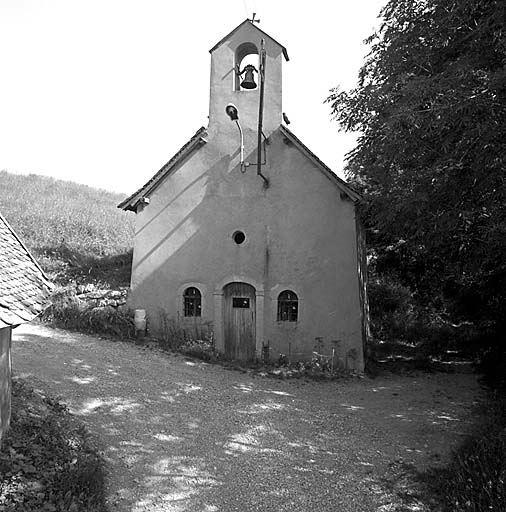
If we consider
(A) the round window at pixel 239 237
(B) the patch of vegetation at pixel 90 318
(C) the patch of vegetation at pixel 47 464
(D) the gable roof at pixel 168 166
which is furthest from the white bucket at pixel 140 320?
(C) the patch of vegetation at pixel 47 464

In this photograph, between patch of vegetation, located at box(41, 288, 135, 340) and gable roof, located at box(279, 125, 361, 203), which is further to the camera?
patch of vegetation, located at box(41, 288, 135, 340)

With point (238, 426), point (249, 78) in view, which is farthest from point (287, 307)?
point (249, 78)

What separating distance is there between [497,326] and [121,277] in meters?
13.4

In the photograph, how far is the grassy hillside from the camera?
1998 cm

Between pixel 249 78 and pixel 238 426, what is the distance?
9626 millimetres

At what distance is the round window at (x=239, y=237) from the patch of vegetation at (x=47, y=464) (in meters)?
7.16

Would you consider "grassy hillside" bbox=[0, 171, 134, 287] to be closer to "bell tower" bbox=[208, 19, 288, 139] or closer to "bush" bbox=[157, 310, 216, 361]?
"bush" bbox=[157, 310, 216, 361]

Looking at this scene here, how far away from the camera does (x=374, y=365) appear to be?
49.7 ft

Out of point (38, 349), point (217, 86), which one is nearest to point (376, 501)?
point (38, 349)

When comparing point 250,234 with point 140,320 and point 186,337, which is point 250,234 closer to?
point 186,337

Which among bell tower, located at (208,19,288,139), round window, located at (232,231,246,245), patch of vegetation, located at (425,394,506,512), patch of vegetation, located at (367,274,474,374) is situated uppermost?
bell tower, located at (208,19,288,139)

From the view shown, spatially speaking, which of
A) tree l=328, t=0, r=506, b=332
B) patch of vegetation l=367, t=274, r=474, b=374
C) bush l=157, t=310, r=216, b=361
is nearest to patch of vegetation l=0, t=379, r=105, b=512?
bush l=157, t=310, r=216, b=361

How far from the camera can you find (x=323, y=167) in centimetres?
1376

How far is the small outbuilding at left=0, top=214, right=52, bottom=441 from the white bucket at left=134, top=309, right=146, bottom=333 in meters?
6.70
